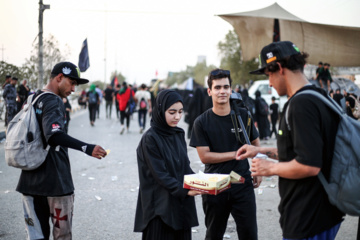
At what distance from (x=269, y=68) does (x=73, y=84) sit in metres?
1.95

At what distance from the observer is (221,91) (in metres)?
3.83

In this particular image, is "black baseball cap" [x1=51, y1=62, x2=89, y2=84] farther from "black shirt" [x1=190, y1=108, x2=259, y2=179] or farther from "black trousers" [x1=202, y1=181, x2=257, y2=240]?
"black trousers" [x1=202, y1=181, x2=257, y2=240]

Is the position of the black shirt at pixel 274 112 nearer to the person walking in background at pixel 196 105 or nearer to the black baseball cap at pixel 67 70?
the person walking in background at pixel 196 105

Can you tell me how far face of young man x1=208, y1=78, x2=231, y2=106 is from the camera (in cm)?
380

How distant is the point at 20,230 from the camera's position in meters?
4.96

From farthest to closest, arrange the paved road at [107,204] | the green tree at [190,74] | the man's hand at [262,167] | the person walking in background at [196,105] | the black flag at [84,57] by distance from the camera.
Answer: the green tree at [190,74] < the person walking in background at [196,105] < the black flag at [84,57] < the paved road at [107,204] < the man's hand at [262,167]

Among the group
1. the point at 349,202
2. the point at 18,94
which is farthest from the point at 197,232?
the point at 18,94

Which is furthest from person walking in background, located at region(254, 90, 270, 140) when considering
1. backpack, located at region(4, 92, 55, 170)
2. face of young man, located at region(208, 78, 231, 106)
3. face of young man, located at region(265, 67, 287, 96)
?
face of young man, located at region(265, 67, 287, 96)

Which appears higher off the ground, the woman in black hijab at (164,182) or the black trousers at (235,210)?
the woman in black hijab at (164,182)

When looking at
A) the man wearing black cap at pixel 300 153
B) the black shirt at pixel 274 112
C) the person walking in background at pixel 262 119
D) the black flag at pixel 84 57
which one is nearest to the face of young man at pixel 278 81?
the man wearing black cap at pixel 300 153

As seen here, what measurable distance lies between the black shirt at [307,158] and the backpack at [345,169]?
46 millimetres

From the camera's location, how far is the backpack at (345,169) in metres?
2.18

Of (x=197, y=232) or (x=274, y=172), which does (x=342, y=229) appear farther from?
(x=274, y=172)

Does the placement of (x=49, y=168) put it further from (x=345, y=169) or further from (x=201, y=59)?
(x=201, y=59)
